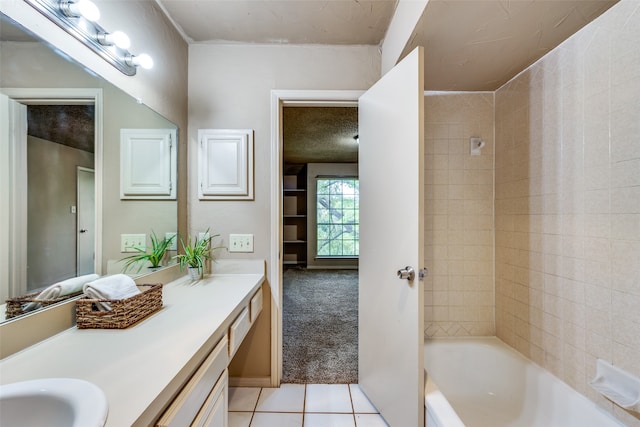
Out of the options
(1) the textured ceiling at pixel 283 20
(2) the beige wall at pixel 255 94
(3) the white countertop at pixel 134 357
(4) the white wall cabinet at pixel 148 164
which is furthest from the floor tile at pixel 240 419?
(1) the textured ceiling at pixel 283 20

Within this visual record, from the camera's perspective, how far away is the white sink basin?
0.50m

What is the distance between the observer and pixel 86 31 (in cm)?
93

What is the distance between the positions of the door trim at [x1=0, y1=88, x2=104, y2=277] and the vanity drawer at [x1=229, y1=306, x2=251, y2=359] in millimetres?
586

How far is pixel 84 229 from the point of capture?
3.04 feet

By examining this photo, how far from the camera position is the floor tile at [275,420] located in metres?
1.37

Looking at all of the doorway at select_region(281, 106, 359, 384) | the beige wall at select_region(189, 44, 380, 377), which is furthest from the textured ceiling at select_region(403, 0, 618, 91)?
the doorway at select_region(281, 106, 359, 384)

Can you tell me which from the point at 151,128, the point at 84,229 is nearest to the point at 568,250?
the point at 84,229

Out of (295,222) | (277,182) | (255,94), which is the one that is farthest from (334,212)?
(255,94)

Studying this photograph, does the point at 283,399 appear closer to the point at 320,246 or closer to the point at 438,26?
the point at 438,26

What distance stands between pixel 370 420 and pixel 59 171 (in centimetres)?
186

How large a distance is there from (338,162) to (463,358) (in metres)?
4.24

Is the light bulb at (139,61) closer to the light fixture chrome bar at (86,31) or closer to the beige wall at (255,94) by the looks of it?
the light fixture chrome bar at (86,31)

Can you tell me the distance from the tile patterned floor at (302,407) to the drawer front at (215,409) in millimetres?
574

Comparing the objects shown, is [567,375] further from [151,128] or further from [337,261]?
[337,261]
